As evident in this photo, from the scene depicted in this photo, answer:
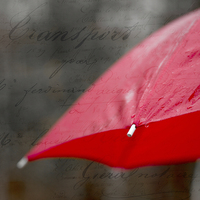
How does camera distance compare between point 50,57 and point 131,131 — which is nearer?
point 131,131

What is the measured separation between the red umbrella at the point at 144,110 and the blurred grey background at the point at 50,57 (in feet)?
0.12

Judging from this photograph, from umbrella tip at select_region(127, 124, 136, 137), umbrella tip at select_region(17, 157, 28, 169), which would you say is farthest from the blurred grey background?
umbrella tip at select_region(127, 124, 136, 137)

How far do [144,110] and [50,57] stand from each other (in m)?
0.41

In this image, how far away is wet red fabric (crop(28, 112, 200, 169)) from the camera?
59 cm

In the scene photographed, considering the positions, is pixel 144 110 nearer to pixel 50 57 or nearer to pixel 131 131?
pixel 131 131

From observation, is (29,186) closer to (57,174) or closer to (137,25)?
(57,174)

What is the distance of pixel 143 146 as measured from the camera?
653mm

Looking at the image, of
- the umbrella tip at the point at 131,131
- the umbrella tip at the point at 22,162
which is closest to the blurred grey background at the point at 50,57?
the umbrella tip at the point at 22,162

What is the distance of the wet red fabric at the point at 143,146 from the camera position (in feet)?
1.94

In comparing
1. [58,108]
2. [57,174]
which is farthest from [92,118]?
[57,174]

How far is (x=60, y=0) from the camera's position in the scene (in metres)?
0.74

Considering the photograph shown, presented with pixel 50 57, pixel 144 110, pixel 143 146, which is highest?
pixel 50 57

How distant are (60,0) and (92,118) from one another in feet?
1.41

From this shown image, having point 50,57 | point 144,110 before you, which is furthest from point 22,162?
point 144,110
